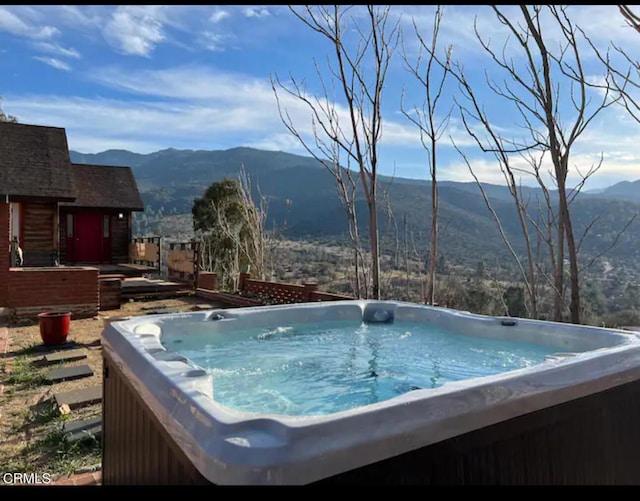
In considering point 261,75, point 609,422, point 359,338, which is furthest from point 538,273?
point 261,75

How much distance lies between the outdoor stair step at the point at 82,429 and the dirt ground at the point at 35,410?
2.7 inches

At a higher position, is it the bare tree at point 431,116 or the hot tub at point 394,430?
the bare tree at point 431,116

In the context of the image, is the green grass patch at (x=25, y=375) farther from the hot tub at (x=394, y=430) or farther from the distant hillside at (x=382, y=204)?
the distant hillside at (x=382, y=204)

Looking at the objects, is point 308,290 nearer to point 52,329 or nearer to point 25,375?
point 52,329

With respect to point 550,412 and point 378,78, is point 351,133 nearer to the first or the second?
point 378,78

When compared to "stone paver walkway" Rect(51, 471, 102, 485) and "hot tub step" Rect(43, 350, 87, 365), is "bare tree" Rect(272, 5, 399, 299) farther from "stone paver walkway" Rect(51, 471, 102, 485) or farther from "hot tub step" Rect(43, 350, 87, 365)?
"stone paver walkway" Rect(51, 471, 102, 485)

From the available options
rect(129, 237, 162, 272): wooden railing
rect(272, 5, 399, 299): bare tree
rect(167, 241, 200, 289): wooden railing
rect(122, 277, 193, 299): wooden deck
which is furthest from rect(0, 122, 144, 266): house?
rect(272, 5, 399, 299): bare tree

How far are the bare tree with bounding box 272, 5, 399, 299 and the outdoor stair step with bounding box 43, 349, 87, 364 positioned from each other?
3.67 m

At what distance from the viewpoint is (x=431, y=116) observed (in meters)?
5.89

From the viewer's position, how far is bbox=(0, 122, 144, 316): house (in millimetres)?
7230

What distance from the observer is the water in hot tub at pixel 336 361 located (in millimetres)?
2680

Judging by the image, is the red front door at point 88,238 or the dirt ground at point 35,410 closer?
the dirt ground at point 35,410

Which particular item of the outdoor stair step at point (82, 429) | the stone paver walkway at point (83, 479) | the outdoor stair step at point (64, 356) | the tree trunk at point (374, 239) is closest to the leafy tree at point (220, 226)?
the tree trunk at point (374, 239)

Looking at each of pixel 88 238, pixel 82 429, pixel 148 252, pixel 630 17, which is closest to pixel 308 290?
pixel 82 429
